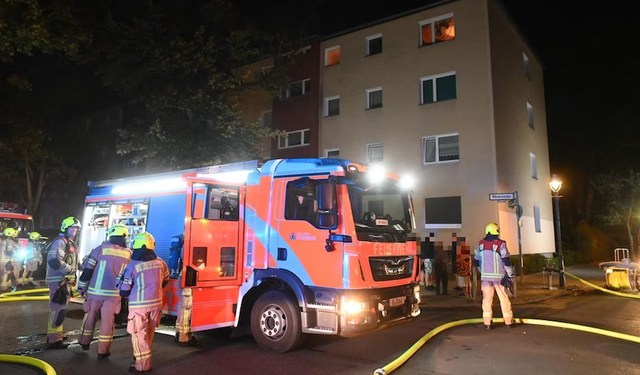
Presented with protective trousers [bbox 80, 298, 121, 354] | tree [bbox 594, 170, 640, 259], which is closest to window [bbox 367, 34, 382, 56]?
protective trousers [bbox 80, 298, 121, 354]

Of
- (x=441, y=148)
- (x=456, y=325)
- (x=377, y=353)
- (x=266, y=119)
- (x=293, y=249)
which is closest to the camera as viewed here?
(x=293, y=249)

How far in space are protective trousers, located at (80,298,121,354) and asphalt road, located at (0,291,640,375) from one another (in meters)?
0.20

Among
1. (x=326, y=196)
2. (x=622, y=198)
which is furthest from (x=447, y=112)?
(x=622, y=198)

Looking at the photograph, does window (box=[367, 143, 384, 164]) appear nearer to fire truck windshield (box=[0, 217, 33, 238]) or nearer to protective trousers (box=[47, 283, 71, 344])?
protective trousers (box=[47, 283, 71, 344])

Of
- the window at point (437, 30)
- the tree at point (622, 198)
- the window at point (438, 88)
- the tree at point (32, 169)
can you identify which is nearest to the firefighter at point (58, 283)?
the window at point (438, 88)

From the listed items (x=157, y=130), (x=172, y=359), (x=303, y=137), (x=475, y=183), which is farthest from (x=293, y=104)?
(x=172, y=359)

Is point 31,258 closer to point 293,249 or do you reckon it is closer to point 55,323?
point 55,323

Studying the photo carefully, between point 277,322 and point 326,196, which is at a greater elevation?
point 326,196

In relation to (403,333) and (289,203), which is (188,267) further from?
(403,333)

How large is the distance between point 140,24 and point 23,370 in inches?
545

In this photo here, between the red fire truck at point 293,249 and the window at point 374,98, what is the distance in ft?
41.2

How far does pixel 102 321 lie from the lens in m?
5.97

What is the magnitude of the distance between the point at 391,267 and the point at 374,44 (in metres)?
15.5

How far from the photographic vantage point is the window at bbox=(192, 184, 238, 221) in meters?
6.89
